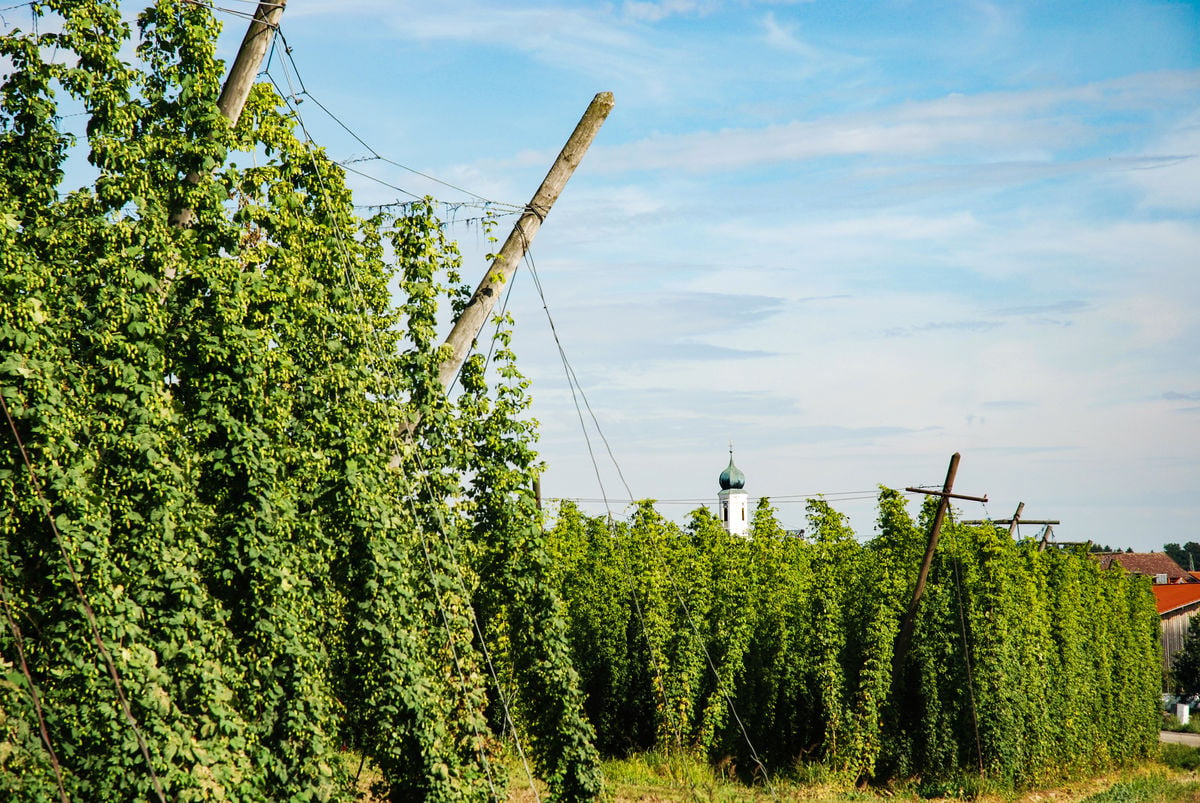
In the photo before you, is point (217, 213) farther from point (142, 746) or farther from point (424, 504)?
point (142, 746)

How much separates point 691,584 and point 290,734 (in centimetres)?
1481

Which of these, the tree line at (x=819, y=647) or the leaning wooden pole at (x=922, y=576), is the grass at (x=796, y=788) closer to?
the tree line at (x=819, y=647)

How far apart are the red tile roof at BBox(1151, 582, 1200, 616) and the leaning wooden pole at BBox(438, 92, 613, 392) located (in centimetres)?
5779

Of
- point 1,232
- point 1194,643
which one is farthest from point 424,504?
point 1194,643

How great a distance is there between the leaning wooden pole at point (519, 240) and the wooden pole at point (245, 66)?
3.15 meters

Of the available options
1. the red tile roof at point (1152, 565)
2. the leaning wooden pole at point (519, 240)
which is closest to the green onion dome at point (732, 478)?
the red tile roof at point (1152, 565)

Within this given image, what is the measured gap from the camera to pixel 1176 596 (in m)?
64.9

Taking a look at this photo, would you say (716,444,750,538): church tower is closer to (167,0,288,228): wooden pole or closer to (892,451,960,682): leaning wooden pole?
(892,451,960,682): leaning wooden pole

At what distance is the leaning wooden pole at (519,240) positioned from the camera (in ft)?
39.6

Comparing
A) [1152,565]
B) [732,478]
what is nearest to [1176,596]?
[1152,565]

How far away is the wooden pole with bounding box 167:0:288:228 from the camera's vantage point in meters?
10.2

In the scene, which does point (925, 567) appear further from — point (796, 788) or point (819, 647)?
point (796, 788)

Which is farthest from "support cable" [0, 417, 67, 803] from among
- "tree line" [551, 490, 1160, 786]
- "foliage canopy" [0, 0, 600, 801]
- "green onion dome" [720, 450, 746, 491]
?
"green onion dome" [720, 450, 746, 491]

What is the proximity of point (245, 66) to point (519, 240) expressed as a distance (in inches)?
136
